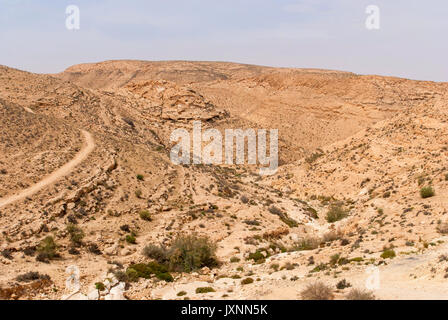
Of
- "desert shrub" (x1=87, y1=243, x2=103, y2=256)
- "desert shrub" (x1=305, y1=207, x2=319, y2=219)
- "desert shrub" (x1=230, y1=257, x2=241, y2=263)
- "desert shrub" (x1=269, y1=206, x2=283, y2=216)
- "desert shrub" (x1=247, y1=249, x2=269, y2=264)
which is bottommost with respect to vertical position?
"desert shrub" (x1=230, y1=257, x2=241, y2=263)

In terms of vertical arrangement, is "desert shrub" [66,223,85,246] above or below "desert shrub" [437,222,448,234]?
below

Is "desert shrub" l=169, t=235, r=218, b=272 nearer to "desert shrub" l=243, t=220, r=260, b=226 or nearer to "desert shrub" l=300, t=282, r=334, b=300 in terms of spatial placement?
"desert shrub" l=243, t=220, r=260, b=226

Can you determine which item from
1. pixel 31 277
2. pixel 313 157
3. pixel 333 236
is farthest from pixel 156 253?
pixel 313 157

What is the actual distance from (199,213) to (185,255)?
17.0 feet

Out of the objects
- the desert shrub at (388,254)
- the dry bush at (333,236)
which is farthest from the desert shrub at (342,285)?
the dry bush at (333,236)

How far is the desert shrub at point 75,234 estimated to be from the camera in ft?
52.5

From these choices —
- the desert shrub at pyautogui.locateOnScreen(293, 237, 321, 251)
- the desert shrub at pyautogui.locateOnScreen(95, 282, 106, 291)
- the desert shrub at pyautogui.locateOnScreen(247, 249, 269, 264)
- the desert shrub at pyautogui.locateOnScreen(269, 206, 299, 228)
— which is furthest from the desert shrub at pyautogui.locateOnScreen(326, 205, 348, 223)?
the desert shrub at pyautogui.locateOnScreen(95, 282, 106, 291)

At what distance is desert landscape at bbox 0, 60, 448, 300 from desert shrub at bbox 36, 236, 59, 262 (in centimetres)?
6

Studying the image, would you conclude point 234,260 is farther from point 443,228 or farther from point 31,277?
point 443,228

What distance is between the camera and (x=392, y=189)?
2283 cm

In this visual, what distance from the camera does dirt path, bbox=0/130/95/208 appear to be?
60.2 ft

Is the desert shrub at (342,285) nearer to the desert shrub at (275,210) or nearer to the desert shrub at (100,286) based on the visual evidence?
the desert shrub at (100,286)

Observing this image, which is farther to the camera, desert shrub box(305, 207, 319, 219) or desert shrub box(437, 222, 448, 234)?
desert shrub box(305, 207, 319, 219)

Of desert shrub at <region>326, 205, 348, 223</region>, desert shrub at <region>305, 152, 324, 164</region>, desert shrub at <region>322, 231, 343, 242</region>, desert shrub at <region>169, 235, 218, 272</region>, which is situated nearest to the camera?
desert shrub at <region>169, 235, 218, 272</region>
